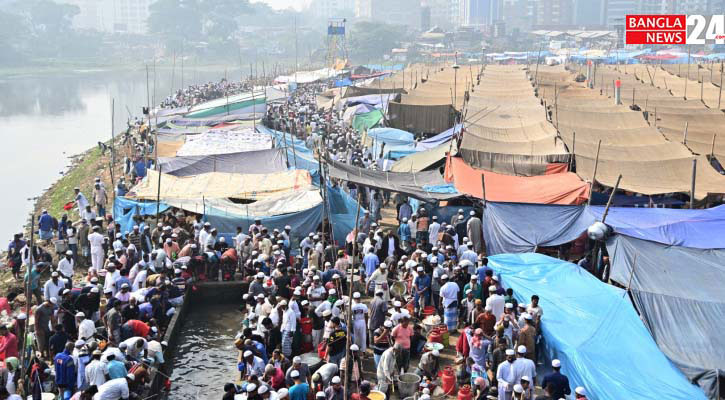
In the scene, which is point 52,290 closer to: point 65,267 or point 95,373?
point 65,267

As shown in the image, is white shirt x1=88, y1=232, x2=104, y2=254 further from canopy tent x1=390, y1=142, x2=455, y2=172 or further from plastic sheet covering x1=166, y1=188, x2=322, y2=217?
canopy tent x1=390, y1=142, x2=455, y2=172

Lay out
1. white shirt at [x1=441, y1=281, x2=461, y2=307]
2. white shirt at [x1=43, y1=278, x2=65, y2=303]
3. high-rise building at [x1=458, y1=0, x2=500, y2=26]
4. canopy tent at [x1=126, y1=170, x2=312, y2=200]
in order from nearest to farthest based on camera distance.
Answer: white shirt at [x1=441, y1=281, x2=461, y2=307] < white shirt at [x1=43, y1=278, x2=65, y2=303] < canopy tent at [x1=126, y1=170, x2=312, y2=200] < high-rise building at [x1=458, y1=0, x2=500, y2=26]

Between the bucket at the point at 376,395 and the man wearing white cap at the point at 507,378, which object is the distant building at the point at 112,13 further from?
the man wearing white cap at the point at 507,378

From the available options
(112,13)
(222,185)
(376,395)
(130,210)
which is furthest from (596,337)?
(112,13)

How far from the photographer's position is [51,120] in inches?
2272

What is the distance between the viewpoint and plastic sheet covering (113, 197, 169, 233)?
16.0 meters

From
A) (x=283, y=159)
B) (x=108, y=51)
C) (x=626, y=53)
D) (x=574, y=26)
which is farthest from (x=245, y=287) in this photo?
(x=574, y=26)

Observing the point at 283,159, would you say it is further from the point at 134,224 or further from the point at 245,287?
the point at 245,287

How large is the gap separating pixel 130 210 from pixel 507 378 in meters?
9.97

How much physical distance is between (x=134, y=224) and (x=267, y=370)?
300 inches

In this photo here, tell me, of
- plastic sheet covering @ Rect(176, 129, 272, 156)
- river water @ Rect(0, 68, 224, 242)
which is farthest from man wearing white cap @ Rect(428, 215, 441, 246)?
river water @ Rect(0, 68, 224, 242)

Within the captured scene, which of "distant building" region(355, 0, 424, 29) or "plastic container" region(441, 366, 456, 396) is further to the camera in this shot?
"distant building" region(355, 0, 424, 29)

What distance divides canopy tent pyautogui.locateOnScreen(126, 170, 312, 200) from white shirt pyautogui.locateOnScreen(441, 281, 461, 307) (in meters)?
6.00

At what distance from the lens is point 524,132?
21.0 meters
